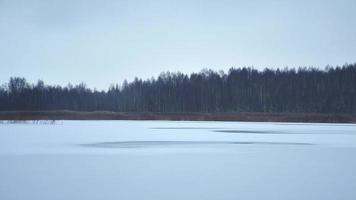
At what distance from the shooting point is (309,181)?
677 cm

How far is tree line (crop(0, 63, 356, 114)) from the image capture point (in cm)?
5688

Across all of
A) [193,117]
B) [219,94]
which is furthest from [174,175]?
[219,94]

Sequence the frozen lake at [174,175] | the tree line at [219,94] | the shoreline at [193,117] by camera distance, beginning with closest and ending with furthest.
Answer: the frozen lake at [174,175]
the shoreline at [193,117]
the tree line at [219,94]

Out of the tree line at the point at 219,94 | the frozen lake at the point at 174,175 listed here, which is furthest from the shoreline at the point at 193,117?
the frozen lake at the point at 174,175

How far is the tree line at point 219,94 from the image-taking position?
5688 cm

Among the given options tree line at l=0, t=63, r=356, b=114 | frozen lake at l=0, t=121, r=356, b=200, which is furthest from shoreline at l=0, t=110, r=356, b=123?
frozen lake at l=0, t=121, r=356, b=200

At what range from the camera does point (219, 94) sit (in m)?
63.9

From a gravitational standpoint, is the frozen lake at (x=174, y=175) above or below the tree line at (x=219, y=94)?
below

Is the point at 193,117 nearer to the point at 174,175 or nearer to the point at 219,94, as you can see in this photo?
the point at 219,94

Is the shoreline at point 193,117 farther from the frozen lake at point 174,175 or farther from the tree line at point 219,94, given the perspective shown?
the frozen lake at point 174,175

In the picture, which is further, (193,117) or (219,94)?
(219,94)

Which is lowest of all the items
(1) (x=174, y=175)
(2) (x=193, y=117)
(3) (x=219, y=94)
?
(1) (x=174, y=175)

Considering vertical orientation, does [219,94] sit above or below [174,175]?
above

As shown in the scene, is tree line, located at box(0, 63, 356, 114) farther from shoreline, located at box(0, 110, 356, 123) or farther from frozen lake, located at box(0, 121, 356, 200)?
frozen lake, located at box(0, 121, 356, 200)
